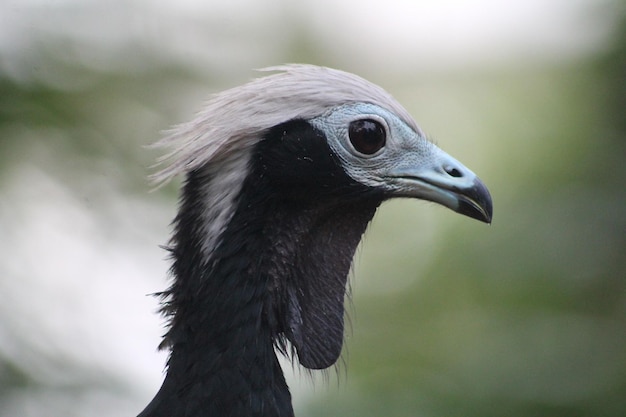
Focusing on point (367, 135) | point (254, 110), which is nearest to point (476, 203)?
point (367, 135)

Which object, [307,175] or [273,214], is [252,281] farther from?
[307,175]

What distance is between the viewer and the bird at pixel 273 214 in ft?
12.1

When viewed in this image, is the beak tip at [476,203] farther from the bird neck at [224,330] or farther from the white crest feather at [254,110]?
the bird neck at [224,330]

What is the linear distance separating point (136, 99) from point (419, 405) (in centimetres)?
396

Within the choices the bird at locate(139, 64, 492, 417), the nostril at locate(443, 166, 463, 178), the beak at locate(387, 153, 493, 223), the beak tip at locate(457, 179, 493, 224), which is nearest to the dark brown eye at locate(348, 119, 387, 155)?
the bird at locate(139, 64, 492, 417)

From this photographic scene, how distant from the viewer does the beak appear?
159 inches

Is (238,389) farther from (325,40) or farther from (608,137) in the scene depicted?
(608,137)

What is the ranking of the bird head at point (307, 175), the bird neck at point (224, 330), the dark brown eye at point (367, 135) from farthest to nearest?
the dark brown eye at point (367, 135) < the bird head at point (307, 175) < the bird neck at point (224, 330)

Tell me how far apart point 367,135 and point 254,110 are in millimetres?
475

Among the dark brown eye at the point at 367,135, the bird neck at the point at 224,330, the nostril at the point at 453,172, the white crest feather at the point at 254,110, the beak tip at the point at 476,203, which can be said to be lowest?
the bird neck at the point at 224,330

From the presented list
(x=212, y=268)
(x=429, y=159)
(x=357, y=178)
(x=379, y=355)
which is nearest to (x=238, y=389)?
(x=212, y=268)

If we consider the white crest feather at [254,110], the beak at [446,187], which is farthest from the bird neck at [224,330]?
the beak at [446,187]

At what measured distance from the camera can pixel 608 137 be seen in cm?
1175

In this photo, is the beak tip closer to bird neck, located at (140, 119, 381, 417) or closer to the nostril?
the nostril
